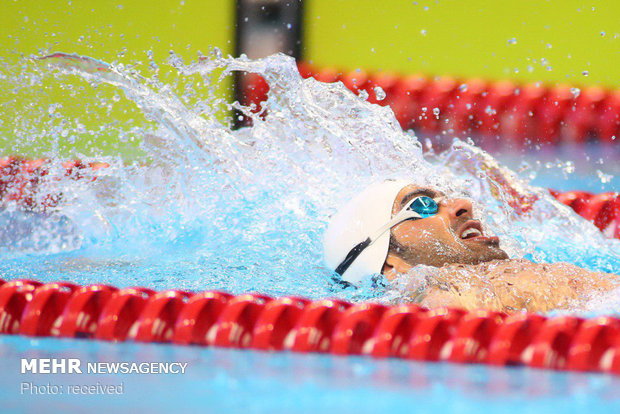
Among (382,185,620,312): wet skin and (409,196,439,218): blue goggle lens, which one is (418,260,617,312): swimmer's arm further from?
(409,196,439,218): blue goggle lens

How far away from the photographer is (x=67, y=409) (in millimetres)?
1296

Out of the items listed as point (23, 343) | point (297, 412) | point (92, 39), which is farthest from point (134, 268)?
point (92, 39)

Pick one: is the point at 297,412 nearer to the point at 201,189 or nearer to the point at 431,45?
the point at 201,189

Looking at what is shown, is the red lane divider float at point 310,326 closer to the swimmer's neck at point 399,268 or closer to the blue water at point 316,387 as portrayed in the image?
the blue water at point 316,387

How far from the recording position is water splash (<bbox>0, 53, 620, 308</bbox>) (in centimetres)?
285

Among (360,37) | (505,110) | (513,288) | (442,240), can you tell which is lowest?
(513,288)

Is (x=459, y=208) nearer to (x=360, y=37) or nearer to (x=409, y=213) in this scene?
(x=409, y=213)

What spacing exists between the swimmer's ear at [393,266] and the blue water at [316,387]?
2.53ft

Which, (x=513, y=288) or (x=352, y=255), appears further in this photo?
(x=352, y=255)

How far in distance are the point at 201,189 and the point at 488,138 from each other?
225cm

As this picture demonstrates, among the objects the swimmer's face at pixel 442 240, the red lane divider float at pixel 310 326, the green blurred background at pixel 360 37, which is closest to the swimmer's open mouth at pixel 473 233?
the swimmer's face at pixel 442 240

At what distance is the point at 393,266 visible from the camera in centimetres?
234

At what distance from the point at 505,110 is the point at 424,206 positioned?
2.56 metres

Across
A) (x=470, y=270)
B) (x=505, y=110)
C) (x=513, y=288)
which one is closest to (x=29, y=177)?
(x=470, y=270)
